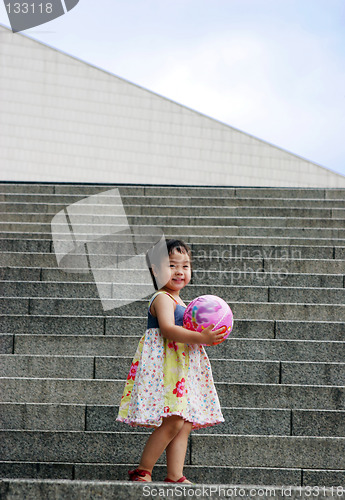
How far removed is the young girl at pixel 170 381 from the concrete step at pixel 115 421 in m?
0.74

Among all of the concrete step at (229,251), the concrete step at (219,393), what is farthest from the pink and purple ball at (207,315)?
the concrete step at (229,251)

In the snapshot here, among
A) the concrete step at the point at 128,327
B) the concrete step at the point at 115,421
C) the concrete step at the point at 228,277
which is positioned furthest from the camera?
the concrete step at the point at 228,277

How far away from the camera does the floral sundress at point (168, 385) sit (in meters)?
3.64

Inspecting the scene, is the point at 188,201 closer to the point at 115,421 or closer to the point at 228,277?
the point at 228,277

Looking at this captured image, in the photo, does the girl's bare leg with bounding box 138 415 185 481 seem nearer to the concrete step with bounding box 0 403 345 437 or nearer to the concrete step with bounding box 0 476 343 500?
the concrete step with bounding box 0 476 343 500

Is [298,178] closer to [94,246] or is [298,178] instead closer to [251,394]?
[94,246]

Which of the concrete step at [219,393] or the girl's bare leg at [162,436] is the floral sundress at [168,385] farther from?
the concrete step at [219,393]

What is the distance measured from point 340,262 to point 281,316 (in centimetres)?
120

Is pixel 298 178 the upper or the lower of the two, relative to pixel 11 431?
upper

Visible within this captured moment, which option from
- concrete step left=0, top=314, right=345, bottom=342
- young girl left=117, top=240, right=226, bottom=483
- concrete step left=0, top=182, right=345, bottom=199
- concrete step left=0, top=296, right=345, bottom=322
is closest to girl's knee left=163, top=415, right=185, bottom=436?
young girl left=117, top=240, right=226, bottom=483

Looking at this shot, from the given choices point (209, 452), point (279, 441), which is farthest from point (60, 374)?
point (279, 441)

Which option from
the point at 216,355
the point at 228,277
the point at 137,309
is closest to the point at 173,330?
the point at 216,355

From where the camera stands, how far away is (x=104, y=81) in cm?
1334

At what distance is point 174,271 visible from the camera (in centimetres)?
387
